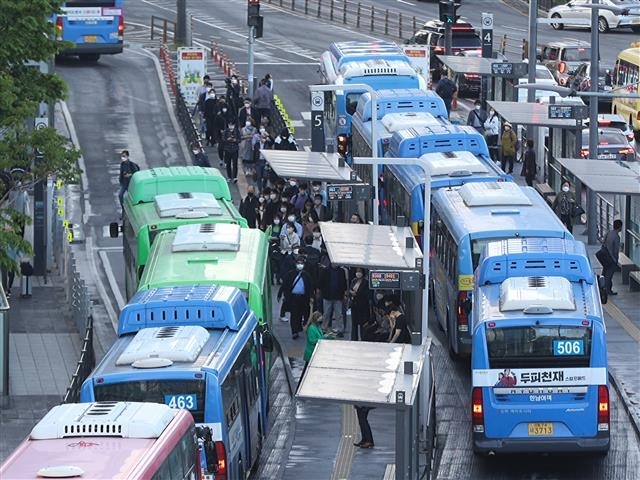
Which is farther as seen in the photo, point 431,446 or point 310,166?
point 310,166

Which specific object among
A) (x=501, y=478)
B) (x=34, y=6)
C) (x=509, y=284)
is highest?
(x=34, y=6)

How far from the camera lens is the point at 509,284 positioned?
29.2 m

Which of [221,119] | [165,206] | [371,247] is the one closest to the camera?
[371,247]

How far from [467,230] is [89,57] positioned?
41.1m

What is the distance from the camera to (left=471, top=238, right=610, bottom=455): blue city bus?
2758cm

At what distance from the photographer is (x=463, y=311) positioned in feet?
110

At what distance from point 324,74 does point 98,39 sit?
41.4 feet

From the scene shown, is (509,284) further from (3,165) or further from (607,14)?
(607,14)

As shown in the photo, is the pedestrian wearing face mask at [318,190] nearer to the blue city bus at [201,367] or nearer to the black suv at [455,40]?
the blue city bus at [201,367]

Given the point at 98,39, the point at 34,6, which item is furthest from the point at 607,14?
the point at 34,6

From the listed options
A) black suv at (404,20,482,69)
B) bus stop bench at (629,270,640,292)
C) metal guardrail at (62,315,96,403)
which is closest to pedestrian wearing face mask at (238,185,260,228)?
bus stop bench at (629,270,640,292)

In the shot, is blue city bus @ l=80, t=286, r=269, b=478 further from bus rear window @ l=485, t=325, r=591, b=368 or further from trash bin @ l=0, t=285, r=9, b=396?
trash bin @ l=0, t=285, r=9, b=396

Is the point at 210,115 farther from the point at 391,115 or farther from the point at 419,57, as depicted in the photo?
the point at 391,115

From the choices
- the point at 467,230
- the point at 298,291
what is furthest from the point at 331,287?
the point at 467,230
